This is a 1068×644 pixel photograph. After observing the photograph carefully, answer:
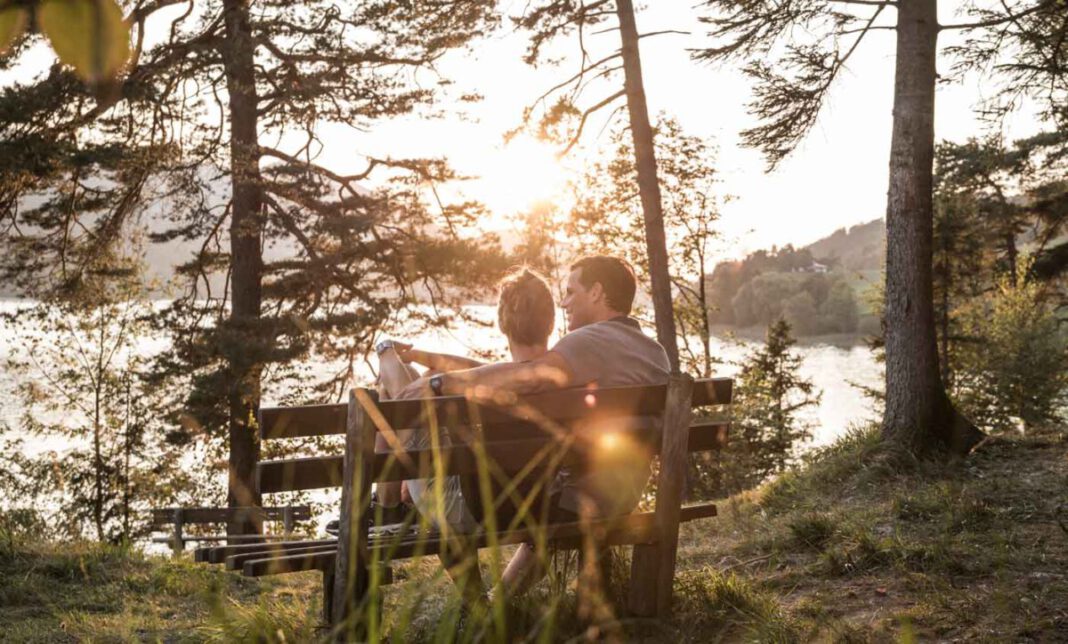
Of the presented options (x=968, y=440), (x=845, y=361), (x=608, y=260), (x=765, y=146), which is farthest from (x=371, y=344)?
(x=845, y=361)

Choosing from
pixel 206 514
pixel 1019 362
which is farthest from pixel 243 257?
pixel 1019 362

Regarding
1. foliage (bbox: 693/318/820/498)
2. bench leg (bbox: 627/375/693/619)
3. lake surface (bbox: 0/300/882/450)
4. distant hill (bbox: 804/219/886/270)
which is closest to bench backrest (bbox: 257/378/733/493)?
bench leg (bbox: 627/375/693/619)

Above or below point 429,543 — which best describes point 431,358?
above

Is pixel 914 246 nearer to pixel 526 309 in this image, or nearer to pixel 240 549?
pixel 526 309

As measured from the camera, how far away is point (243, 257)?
1606 cm

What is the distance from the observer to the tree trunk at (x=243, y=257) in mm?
13281

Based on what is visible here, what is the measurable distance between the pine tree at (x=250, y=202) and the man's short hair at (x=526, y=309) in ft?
29.1

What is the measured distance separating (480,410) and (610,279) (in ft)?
3.08

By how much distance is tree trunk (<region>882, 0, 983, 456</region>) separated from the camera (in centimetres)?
796

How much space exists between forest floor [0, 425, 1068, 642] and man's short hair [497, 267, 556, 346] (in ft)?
3.26

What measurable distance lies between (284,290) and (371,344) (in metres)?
1.72

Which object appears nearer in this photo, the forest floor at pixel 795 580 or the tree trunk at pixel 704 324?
the forest floor at pixel 795 580

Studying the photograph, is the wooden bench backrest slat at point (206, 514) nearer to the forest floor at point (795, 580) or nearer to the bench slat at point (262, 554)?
the forest floor at point (795, 580)

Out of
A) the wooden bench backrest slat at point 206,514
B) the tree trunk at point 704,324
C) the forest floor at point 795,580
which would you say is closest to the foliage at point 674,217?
the tree trunk at point 704,324
